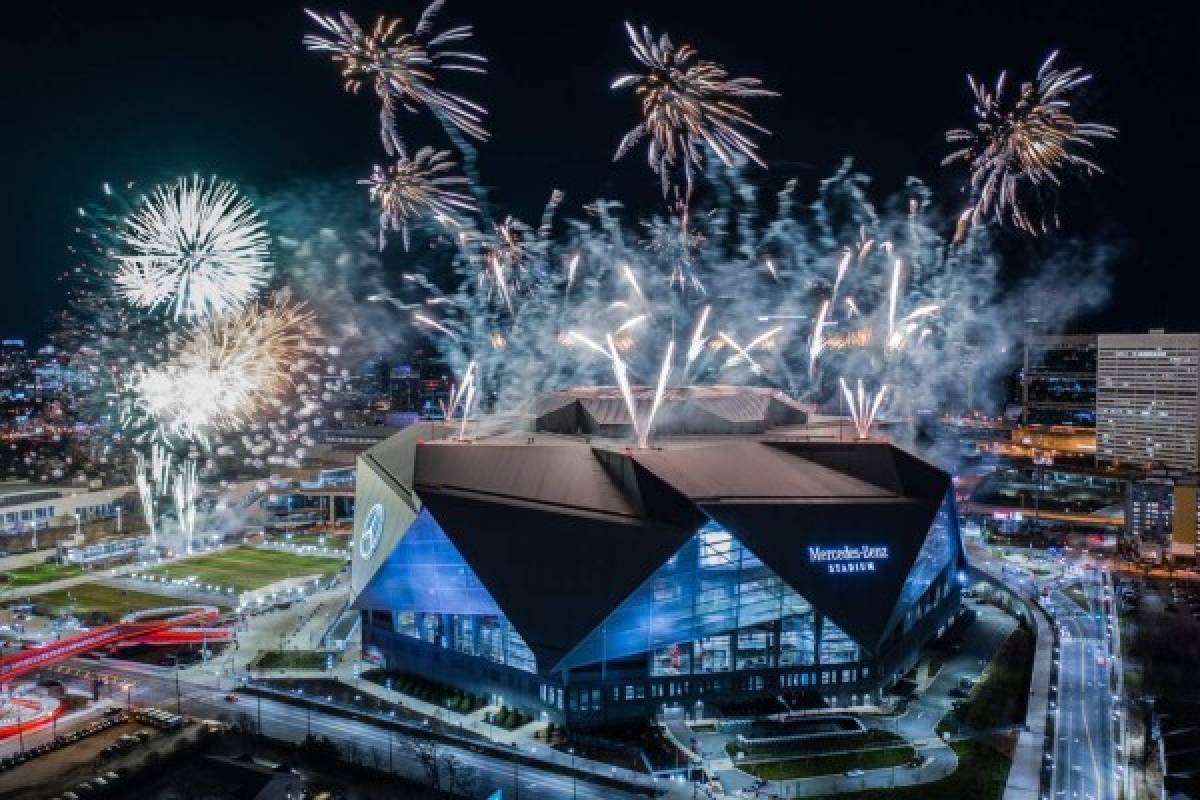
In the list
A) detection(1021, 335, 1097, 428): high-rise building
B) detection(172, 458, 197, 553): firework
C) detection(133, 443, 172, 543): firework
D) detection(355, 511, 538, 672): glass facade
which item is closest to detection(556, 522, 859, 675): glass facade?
detection(355, 511, 538, 672): glass facade

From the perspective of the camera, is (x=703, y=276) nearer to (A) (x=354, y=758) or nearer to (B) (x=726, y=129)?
(B) (x=726, y=129)

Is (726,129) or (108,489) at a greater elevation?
(726,129)

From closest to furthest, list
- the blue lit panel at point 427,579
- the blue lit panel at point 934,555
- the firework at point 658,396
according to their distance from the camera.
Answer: the blue lit panel at point 427,579, the blue lit panel at point 934,555, the firework at point 658,396

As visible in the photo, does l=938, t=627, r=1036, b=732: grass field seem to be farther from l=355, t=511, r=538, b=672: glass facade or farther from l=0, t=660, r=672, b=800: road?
l=355, t=511, r=538, b=672: glass facade

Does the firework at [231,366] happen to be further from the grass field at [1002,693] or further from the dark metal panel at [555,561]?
the grass field at [1002,693]

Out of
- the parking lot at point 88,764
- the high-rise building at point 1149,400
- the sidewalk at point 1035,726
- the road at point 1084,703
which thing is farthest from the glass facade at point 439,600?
the high-rise building at point 1149,400

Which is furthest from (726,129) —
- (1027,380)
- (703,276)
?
(1027,380)
